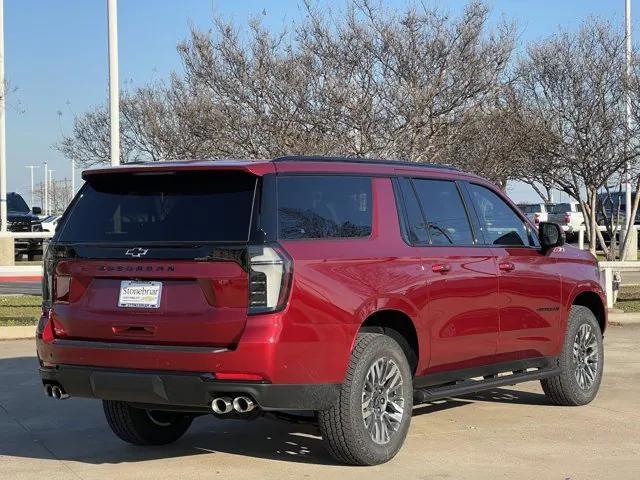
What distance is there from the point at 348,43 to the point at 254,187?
49.0ft

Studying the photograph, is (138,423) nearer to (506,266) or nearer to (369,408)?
(369,408)

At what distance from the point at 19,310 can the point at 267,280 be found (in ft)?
37.6

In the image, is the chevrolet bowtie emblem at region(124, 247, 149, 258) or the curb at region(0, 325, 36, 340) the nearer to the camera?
the chevrolet bowtie emblem at region(124, 247, 149, 258)

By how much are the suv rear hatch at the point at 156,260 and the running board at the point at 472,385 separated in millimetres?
1695

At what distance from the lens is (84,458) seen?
6988 mm

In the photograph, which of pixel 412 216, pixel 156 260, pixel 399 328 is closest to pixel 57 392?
pixel 156 260

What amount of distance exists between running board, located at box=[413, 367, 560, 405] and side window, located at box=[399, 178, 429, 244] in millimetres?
1012

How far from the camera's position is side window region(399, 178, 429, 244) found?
7.04m

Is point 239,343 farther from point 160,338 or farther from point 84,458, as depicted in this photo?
point 84,458

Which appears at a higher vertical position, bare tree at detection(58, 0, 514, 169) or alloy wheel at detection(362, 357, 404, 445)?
bare tree at detection(58, 0, 514, 169)

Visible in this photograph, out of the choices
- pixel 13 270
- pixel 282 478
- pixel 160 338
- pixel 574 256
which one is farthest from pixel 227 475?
pixel 13 270

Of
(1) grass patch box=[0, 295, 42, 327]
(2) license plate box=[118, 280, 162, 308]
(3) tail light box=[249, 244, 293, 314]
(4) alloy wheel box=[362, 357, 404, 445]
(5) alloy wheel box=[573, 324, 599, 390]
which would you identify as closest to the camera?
(3) tail light box=[249, 244, 293, 314]

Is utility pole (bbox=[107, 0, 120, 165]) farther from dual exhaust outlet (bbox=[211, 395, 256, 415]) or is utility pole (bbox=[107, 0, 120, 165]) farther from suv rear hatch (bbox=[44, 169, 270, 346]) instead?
dual exhaust outlet (bbox=[211, 395, 256, 415])

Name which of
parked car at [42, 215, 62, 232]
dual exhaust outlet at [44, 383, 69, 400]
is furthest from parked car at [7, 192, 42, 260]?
dual exhaust outlet at [44, 383, 69, 400]
